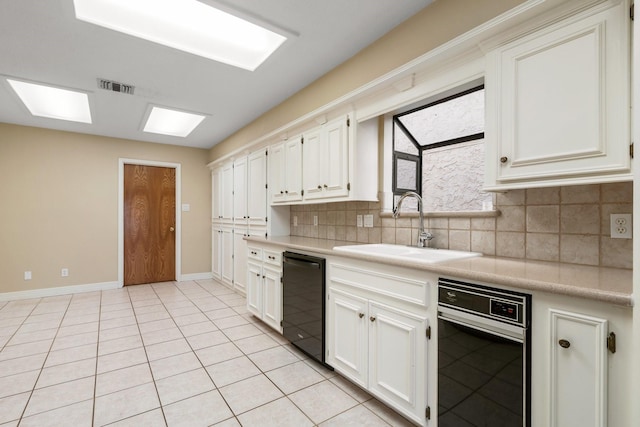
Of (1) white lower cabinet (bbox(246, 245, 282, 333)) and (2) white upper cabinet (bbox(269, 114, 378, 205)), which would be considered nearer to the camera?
(2) white upper cabinet (bbox(269, 114, 378, 205))

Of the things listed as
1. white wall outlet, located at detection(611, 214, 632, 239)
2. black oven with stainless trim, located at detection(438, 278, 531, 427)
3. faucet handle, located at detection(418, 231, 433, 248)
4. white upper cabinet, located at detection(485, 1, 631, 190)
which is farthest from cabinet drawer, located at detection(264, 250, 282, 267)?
white wall outlet, located at detection(611, 214, 632, 239)

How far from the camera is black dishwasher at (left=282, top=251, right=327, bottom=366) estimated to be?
7.54 feet

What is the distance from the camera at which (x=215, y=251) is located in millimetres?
5531

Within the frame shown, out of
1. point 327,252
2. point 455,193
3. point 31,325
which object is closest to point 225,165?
point 31,325

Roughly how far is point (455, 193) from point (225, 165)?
387 centimetres

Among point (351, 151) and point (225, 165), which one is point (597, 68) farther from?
point (225, 165)

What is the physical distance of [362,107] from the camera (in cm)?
244

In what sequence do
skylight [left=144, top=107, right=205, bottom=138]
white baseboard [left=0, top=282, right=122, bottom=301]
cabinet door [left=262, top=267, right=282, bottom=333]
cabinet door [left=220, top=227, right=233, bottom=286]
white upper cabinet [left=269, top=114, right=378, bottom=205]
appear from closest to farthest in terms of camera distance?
white upper cabinet [left=269, top=114, right=378, bottom=205]
cabinet door [left=262, top=267, right=282, bottom=333]
skylight [left=144, top=107, right=205, bottom=138]
white baseboard [left=0, top=282, right=122, bottom=301]
cabinet door [left=220, top=227, right=233, bottom=286]

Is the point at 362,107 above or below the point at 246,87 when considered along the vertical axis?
below

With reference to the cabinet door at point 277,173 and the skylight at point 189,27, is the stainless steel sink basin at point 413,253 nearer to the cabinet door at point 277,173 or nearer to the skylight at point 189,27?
the cabinet door at point 277,173

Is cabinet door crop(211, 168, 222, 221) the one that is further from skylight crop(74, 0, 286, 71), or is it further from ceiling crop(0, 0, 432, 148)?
skylight crop(74, 0, 286, 71)

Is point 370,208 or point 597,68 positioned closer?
point 597,68

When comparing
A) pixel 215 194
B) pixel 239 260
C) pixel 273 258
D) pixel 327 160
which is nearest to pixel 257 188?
pixel 239 260

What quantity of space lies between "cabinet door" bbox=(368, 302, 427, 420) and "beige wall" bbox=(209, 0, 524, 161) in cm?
162
